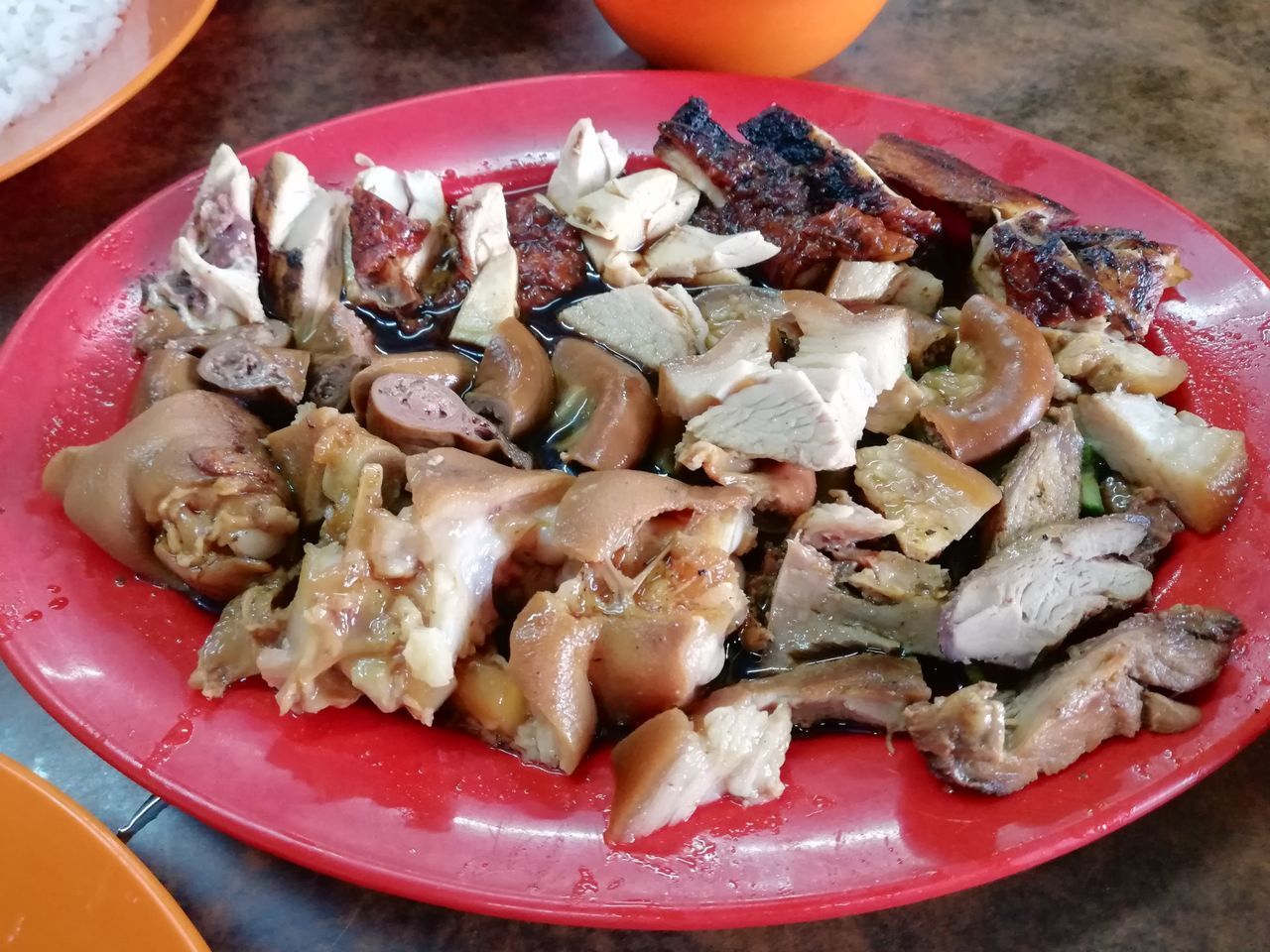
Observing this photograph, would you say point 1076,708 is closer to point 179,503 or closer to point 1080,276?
point 1080,276

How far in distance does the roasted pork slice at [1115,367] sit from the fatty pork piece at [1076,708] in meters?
0.52

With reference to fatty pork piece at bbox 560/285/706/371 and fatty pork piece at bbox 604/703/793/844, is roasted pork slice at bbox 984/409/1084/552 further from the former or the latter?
fatty pork piece at bbox 560/285/706/371

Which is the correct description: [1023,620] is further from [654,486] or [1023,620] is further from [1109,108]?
[1109,108]

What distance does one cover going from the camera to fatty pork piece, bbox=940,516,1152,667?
1.37 metres

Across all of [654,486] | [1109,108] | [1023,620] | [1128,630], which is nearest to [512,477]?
[654,486]

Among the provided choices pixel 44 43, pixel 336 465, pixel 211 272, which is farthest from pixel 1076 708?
pixel 44 43

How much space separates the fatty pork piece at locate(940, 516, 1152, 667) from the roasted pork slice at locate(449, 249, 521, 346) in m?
0.99

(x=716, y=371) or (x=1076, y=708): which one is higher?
(x=716, y=371)

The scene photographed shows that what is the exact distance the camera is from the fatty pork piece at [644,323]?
71.7 inches

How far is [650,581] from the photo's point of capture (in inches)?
55.0

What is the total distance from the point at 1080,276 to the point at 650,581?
1.04 metres

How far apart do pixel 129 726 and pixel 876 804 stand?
3.31 feet

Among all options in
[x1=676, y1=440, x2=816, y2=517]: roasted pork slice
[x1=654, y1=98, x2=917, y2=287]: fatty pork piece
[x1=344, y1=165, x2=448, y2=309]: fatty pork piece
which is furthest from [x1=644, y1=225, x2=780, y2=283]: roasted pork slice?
[x1=676, y1=440, x2=816, y2=517]: roasted pork slice

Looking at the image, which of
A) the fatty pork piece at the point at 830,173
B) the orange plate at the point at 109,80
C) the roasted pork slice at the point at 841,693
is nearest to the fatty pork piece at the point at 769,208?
the fatty pork piece at the point at 830,173
